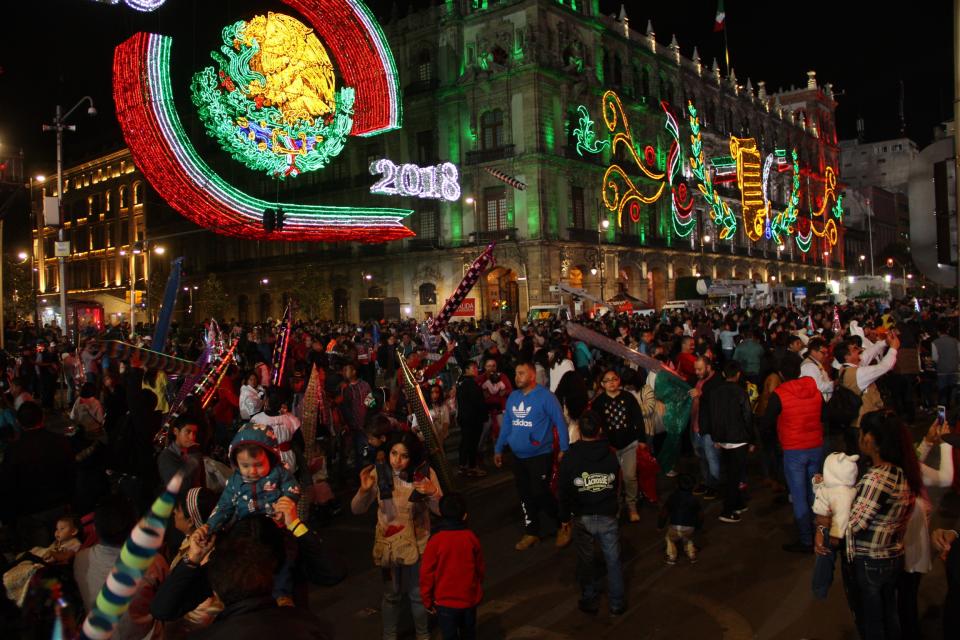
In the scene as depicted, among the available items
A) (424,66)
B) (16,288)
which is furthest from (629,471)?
(16,288)

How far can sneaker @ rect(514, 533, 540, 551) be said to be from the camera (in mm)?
7137

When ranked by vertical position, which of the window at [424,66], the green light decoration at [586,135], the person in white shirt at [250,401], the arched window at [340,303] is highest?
the window at [424,66]

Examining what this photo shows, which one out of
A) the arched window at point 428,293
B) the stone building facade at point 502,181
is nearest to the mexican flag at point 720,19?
the stone building facade at point 502,181

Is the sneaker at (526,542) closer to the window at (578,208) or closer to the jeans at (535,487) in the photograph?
the jeans at (535,487)

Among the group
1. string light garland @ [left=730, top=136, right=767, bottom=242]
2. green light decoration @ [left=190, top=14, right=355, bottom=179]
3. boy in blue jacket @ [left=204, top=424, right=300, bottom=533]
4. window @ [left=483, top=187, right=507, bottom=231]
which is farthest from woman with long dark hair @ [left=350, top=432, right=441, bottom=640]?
string light garland @ [left=730, top=136, right=767, bottom=242]

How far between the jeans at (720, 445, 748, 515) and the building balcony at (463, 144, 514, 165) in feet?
121

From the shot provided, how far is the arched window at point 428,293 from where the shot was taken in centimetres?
4591

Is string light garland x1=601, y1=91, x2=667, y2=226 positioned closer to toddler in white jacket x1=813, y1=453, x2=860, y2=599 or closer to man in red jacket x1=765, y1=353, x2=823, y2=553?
man in red jacket x1=765, y1=353, x2=823, y2=553

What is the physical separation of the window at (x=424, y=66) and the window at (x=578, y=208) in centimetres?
1159

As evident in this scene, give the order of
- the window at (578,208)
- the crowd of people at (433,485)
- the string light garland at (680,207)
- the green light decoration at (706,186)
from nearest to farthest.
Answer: the crowd of people at (433,485), the window at (578,208), the green light decoration at (706,186), the string light garland at (680,207)

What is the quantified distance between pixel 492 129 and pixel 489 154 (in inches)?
65.9

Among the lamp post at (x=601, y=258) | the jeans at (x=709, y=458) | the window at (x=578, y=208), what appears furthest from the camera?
the window at (x=578, y=208)

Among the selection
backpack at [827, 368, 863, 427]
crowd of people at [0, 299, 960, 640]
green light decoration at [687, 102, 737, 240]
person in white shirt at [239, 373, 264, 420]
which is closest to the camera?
crowd of people at [0, 299, 960, 640]

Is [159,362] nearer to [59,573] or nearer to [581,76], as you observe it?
[59,573]
